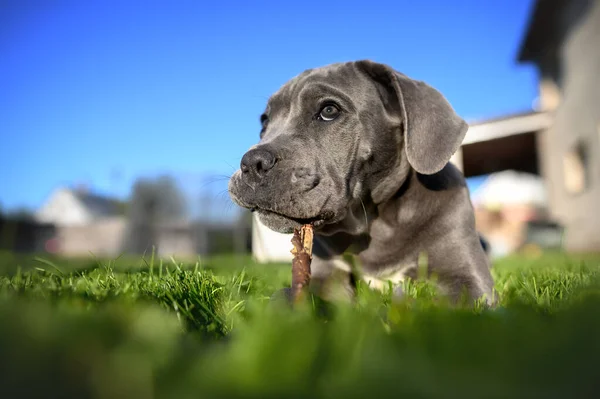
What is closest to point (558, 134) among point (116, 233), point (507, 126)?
point (507, 126)

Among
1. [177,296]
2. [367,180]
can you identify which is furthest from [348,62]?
[177,296]

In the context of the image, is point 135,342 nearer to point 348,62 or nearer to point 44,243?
point 348,62

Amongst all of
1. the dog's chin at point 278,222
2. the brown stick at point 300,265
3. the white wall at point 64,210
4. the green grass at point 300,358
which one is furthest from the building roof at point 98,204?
the green grass at point 300,358

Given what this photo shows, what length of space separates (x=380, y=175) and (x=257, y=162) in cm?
87

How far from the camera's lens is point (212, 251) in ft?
55.6

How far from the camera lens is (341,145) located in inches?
113

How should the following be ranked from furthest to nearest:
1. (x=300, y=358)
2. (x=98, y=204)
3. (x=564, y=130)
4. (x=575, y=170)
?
1. (x=98, y=204)
2. (x=575, y=170)
3. (x=564, y=130)
4. (x=300, y=358)

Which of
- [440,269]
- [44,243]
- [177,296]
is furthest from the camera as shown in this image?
[44,243]

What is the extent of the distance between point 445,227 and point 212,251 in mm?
14599

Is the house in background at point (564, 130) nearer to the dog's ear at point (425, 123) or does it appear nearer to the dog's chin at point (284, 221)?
the dog's ear at point (425, 123)

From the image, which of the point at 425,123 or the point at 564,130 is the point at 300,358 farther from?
the point at 564,130

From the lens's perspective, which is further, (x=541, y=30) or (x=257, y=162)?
(x=541, y=30)

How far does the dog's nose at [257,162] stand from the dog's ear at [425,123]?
2.99ft

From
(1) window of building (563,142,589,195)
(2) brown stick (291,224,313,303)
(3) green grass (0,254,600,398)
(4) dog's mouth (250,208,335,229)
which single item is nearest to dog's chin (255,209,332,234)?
(4) dog's mouth (250,208,335,229)
